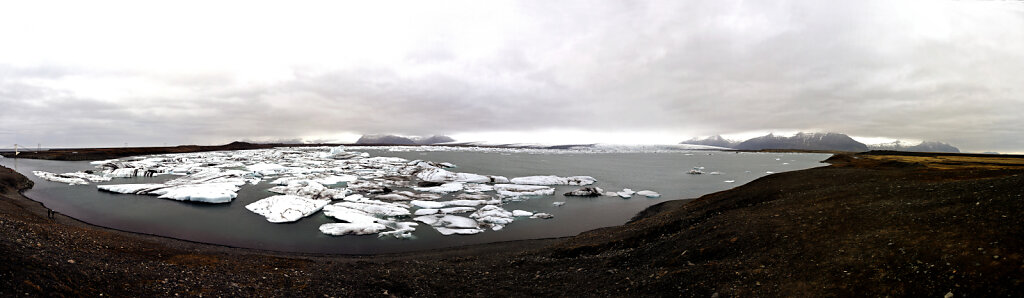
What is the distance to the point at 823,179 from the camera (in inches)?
722

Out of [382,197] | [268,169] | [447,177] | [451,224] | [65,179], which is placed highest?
[268,169]

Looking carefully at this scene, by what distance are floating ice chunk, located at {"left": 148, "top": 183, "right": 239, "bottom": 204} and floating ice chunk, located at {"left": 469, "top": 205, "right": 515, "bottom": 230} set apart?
57.4ft

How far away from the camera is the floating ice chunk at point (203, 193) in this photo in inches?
989

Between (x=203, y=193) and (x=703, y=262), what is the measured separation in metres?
30.5

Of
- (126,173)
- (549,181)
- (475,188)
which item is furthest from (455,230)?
(126,173)

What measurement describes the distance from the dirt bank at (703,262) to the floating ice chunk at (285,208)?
29.1 feet

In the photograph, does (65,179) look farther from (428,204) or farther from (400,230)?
(400,230)

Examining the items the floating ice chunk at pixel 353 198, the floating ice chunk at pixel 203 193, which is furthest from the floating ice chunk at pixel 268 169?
the floating ice chunk at pixel 353 198

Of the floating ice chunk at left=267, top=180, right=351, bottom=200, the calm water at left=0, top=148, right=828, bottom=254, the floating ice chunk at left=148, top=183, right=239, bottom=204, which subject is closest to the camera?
the calm water at left=0, top=148, right=828, bottom=254

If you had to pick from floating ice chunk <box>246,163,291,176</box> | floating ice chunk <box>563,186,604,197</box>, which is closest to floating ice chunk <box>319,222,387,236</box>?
floating ice chunk <box>563,186,604,197</box>

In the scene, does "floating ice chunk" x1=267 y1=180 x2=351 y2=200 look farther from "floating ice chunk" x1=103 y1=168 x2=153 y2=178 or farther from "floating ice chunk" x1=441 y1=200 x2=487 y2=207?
"floating ice chunk" x1=103 y1=168 x2=153 y2=178

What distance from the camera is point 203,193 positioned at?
2539cm

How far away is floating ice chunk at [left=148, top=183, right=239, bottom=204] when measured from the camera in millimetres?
25109

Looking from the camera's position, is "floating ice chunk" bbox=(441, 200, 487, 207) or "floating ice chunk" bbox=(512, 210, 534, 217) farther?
"floating ice chunk" bbox=(441, 200, 487, 207)
